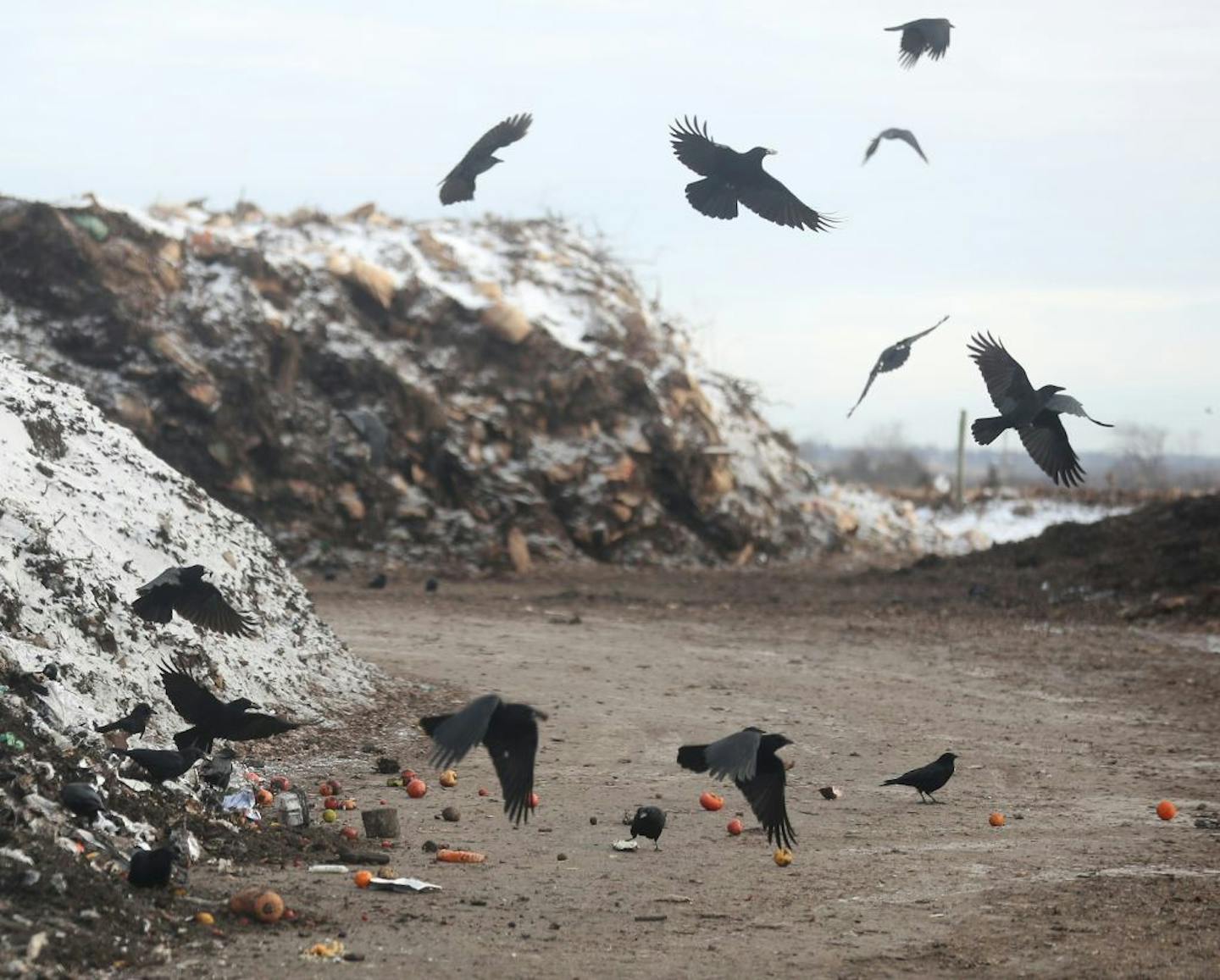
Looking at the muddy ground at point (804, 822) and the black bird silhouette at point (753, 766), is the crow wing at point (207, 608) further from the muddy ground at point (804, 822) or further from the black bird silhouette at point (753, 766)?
the black bird silhouette at point (753, 766)

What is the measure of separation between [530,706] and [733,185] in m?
2.90

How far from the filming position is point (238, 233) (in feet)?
70.8

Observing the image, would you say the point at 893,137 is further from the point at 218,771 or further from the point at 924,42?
the point at 218,771

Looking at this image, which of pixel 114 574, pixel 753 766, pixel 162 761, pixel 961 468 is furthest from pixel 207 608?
pixel 961 468

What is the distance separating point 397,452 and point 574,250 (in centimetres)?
586

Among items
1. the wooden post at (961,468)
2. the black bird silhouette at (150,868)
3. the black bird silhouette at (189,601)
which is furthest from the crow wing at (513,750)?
the wooden post at (961,468)

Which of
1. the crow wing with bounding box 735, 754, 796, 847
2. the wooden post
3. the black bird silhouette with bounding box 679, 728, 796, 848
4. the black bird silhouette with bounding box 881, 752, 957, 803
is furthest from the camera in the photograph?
the wooden post

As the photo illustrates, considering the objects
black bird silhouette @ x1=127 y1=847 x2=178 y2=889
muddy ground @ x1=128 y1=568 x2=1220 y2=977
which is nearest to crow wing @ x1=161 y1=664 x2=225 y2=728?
muddy ground @ x1=128 y1=568 x2=1220 y2=977

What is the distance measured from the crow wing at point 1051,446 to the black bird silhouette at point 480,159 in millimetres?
3056

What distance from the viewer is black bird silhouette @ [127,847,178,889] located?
16.6ft

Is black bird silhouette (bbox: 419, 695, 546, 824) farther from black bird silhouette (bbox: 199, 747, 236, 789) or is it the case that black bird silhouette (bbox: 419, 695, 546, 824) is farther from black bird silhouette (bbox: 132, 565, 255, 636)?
black bird silhouette (bbox: 132, 565, 255, 636)

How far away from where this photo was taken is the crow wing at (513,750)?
533 centimetres

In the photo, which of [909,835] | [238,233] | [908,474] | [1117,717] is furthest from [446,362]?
[908,474]

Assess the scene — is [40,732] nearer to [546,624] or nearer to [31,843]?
[31,843]
